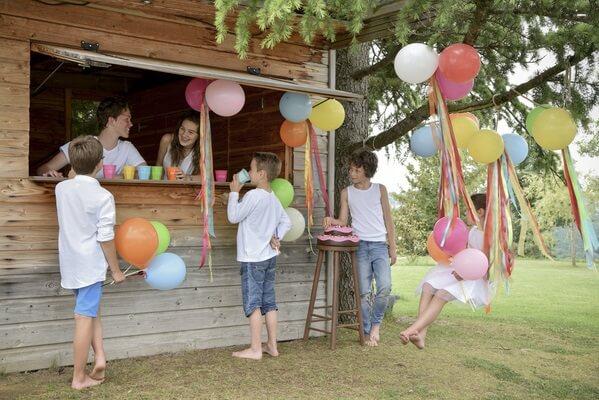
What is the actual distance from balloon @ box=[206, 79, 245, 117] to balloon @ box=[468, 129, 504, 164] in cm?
180

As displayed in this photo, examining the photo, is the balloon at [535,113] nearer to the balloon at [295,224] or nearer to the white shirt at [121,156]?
the balloon at [295,224]

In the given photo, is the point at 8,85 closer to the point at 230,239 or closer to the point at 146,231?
the point at 146,231

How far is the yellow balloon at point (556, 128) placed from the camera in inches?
182

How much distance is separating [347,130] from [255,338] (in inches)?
113

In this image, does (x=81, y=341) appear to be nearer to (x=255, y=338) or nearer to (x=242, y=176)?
(x=255, y=338)

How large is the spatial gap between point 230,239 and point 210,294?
0.48 m

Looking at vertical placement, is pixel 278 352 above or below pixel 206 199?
below

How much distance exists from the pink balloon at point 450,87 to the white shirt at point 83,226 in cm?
233

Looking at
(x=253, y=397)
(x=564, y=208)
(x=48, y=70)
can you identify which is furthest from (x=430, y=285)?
(x=564, y=208)

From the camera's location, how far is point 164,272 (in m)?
4.59

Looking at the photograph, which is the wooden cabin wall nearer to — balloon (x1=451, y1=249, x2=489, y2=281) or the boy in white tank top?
the boy in white tank top

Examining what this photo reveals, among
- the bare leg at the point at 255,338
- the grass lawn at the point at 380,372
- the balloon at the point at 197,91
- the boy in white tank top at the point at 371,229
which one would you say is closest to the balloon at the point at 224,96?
the balloon at the point at 197,91

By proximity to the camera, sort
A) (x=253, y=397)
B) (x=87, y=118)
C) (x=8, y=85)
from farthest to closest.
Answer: (x=87, y=118) < (x=8, y=85) < (x=253, y=397)

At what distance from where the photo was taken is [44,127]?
8.34 m
